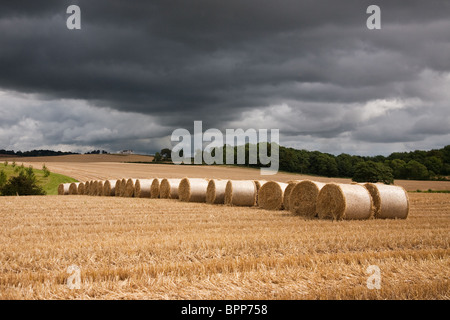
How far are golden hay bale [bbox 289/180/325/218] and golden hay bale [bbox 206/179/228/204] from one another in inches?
198

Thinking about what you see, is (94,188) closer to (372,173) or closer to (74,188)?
(74,188)

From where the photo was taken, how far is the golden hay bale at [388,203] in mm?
12570

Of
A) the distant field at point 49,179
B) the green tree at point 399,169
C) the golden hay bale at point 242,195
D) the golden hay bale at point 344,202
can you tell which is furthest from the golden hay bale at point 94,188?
the green tree at point 399,169

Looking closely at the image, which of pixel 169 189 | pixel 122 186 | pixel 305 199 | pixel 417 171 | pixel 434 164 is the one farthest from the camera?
pixel 434 164

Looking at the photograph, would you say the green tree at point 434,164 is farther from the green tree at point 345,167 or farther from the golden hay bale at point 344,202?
the golden hay bale at point 344,202

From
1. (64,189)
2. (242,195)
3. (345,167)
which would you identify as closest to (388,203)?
(242,195)

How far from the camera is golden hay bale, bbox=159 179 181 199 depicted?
863 inches

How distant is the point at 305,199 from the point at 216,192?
18.6 feet

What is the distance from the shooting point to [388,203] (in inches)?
497

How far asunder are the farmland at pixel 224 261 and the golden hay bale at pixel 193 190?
8.96m

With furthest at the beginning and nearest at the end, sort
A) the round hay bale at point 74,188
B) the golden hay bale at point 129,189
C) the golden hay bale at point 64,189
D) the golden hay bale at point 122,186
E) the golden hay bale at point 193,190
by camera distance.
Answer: the golden hay bale at point 64,189 < the round hay bale at point 74,188 < the golden hay bale at point 122,186 < the golden hay bale at point 129,189 < the golden hay bale at point 193,190

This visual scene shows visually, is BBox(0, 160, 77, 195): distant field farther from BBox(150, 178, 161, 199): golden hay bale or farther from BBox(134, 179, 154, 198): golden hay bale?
BBox(150, 178, 161, 199): golden hay bale

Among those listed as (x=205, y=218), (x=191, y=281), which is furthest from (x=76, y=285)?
(x=205, y=218)

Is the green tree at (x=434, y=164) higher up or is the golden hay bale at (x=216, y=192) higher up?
the green tree at (x=434, y=164)
